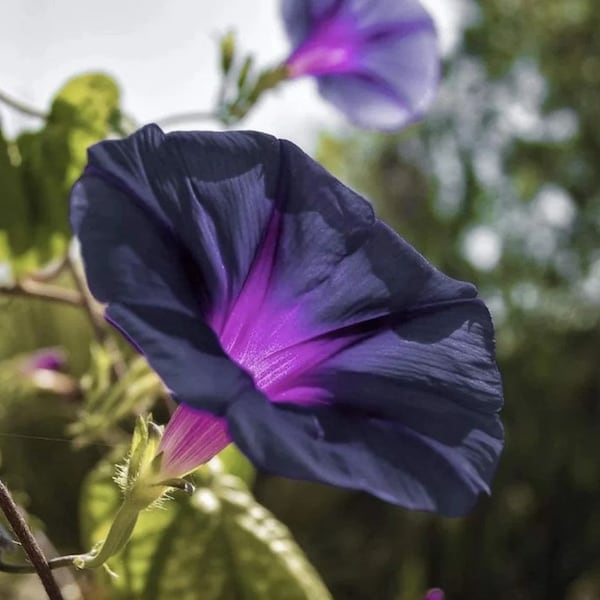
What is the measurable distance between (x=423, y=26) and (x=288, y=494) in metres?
1.34

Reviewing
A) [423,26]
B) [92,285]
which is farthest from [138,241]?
[423,26]

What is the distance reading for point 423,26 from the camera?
76cm

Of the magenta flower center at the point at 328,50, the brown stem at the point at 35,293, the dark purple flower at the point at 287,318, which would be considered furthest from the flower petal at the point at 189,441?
the magenta flower center at the point at 328,50

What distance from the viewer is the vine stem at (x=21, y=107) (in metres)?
0.57

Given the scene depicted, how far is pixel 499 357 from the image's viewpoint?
139 inches

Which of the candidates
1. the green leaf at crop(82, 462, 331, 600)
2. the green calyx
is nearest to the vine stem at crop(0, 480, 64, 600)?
the green calyx

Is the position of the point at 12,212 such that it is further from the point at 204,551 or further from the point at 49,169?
the point at 204,551

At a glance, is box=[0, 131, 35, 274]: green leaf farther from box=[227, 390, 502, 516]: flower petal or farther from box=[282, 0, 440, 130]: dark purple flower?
box=[227, 390, 502, 516]: flower petal

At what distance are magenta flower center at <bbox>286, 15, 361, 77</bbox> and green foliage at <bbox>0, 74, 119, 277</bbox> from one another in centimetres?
16

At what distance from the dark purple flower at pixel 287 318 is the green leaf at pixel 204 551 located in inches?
9.0

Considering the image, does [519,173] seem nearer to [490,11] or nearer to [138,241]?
[490,11]

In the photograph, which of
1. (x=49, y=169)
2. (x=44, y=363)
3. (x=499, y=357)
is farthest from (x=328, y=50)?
(x=499, y=357)

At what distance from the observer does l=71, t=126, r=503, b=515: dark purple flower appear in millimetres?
259

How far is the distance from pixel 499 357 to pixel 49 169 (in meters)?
3.06
